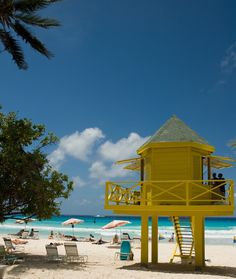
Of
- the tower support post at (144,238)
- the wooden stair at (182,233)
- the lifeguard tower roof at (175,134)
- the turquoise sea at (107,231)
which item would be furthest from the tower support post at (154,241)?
the turquoise sea at (107,231)

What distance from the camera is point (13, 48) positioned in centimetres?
2017

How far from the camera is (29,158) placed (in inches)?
786

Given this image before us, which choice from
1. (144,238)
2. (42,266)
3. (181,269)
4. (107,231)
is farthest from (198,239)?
(107,231)

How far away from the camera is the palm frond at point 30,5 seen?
61.2ft

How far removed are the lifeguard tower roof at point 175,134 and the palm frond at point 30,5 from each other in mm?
7787

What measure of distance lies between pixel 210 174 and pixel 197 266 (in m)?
3.91

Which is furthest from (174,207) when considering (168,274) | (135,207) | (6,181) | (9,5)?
(9,5)

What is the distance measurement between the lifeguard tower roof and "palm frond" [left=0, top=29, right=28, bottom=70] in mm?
7623

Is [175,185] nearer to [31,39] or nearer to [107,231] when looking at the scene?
[31,39]

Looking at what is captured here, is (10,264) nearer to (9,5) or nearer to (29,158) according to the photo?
(29,158)

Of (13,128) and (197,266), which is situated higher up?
(13,128)

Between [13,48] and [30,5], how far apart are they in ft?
8.11

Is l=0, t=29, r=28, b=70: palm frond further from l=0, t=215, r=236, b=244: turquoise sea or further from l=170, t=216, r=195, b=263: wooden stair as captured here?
l=0, t=215, r=236, b=244: turquoise sea

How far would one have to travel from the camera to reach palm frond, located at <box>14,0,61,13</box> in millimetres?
18641
